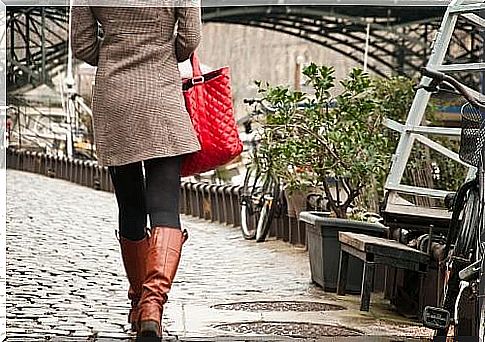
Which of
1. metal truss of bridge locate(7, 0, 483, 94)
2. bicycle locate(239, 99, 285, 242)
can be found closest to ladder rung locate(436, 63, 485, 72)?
bicycle locate(239, 99, 285, 242)

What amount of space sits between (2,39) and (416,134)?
165 centimetres

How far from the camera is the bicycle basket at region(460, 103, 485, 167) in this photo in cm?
345

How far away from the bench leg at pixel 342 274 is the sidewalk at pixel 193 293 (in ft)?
0.15

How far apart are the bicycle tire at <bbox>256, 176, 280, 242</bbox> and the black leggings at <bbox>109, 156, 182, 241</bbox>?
3736 millimetres

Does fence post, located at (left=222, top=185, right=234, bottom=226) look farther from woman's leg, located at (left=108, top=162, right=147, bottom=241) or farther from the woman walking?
the woman walking

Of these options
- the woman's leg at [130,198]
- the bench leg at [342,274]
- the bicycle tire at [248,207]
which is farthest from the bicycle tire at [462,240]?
the bicycle tire at [248,207]

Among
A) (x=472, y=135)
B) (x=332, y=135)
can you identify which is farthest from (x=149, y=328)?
(x=332, y=135)

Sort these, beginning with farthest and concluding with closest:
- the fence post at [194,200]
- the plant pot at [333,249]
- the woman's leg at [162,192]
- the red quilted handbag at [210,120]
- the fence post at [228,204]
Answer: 1. the fence post at [194,200]
2. the fence post at [228,204]
3. the plant pot at [333,249]
4. the red quilted handbag at [210,120]
5. the woman's leg at [162,192]

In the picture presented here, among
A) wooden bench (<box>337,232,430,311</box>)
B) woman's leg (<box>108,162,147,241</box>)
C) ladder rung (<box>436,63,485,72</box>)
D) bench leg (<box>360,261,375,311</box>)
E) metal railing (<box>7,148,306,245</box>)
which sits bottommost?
metal railing (<box>7,148,306,245</box>)

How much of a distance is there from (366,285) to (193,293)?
3.14 ft

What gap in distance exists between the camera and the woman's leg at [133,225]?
3959 mm

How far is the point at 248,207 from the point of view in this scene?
828cm

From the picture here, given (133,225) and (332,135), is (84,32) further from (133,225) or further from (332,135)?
(332,135)

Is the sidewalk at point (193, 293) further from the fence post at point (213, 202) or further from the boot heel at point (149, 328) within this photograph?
the boot heel at point (149, 328)
